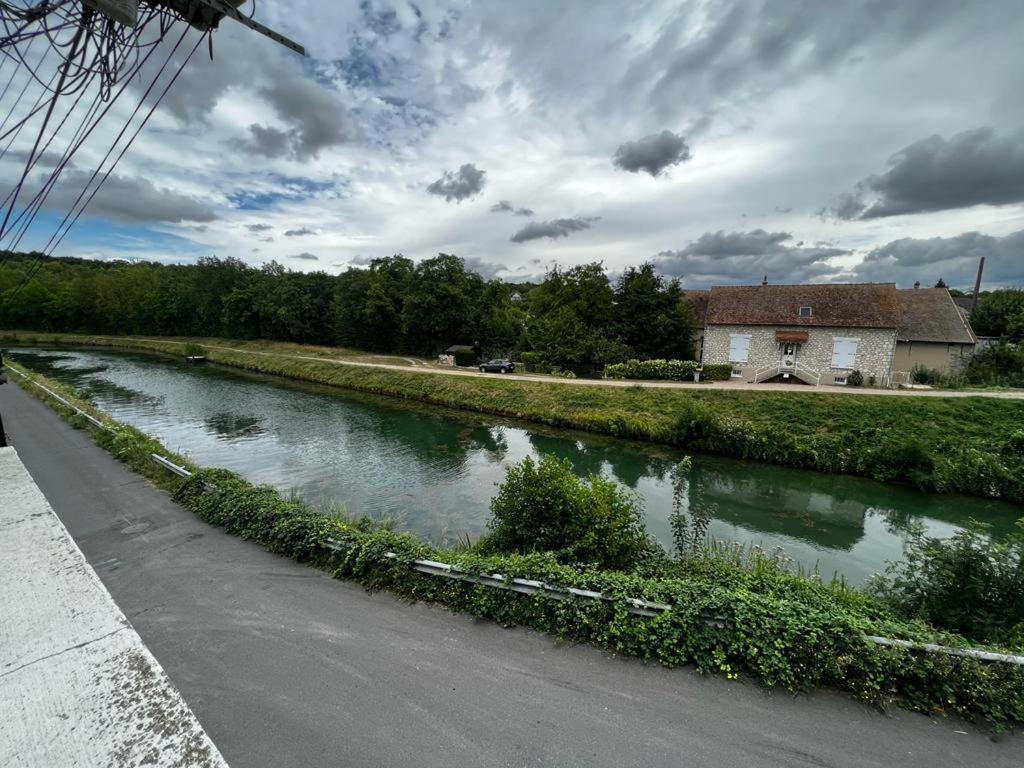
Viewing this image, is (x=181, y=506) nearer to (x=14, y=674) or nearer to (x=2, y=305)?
(x=14, y=674)

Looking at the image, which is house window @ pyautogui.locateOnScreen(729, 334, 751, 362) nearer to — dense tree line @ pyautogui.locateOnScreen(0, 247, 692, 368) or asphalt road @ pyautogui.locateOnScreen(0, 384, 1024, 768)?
dense tree line @ pyautogui.locateOnScreen(0, 247, 692, 368)

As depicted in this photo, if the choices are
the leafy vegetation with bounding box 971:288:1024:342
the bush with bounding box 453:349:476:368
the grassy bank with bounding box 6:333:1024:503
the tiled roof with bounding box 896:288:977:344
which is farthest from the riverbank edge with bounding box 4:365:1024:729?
the leafy vegetation with bounding box 971:288:1024:342

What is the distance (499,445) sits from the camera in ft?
66.4

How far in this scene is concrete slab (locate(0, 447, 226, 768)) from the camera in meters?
3.46

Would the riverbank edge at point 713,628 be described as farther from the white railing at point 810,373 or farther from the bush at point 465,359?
the bush at point 465,359

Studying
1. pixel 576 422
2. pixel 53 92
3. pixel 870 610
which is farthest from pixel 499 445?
pixel 53 92

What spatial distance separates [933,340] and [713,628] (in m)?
30.2

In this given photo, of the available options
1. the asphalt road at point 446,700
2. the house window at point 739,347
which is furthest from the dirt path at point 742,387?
the asphalt road at point 446,700

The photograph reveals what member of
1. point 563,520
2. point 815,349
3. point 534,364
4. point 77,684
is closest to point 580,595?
point 563,520

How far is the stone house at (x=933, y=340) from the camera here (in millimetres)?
24922

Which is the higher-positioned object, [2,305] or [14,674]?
[2,305]

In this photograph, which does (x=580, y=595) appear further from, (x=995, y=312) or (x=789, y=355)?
(x=995, y=312)

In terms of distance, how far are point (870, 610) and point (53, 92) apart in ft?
41.4

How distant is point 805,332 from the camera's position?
2634 cm
